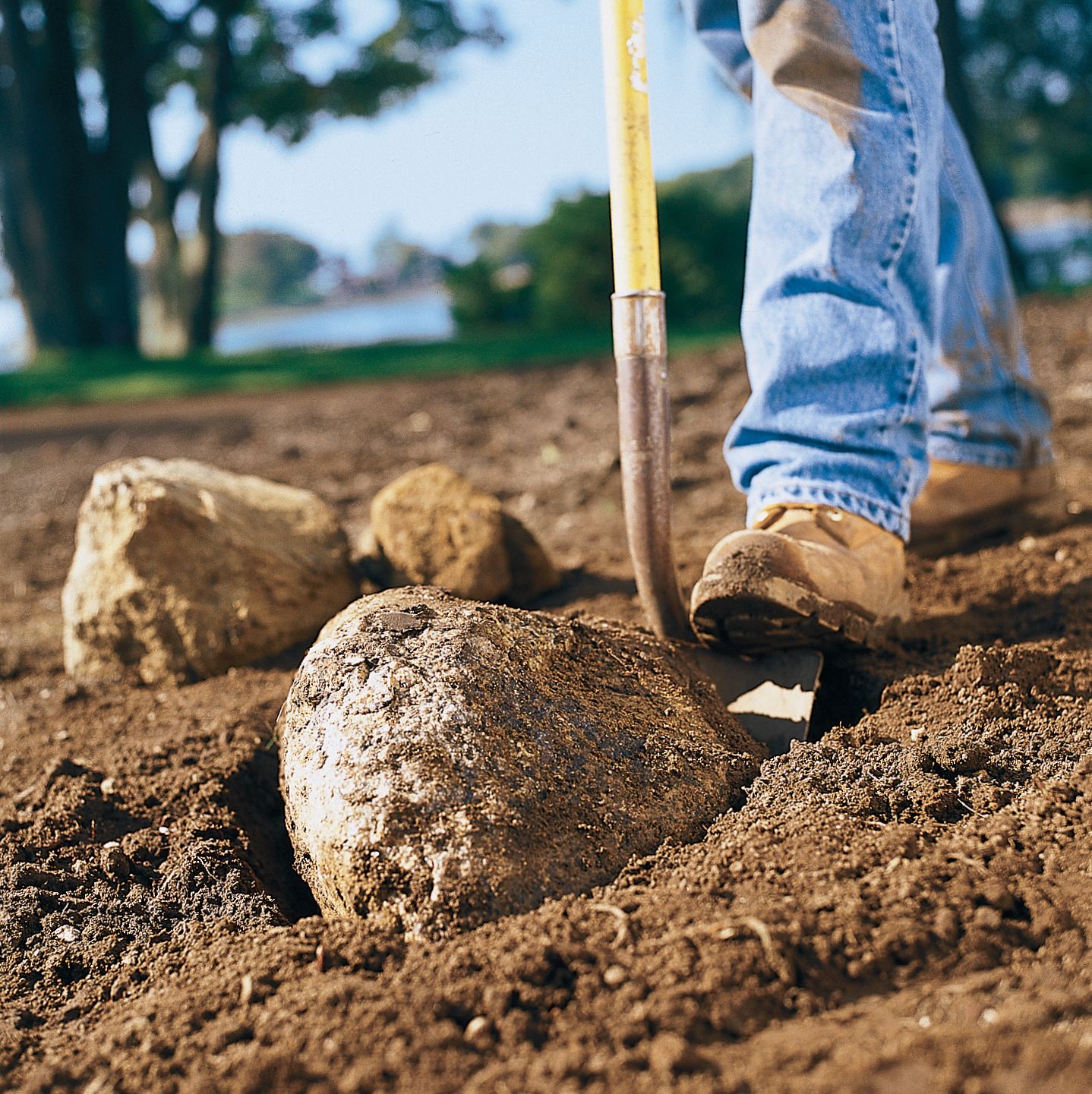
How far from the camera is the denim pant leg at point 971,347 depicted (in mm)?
2697

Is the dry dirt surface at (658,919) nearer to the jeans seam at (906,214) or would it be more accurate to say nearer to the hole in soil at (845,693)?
the hole in soil at (845,693)

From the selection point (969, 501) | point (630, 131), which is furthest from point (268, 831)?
point (969, 501)

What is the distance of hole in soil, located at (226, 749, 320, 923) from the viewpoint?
175cm

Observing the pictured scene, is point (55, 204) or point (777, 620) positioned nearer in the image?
point (777, 620)

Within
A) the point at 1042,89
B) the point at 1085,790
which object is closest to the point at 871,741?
the point at 1085,790

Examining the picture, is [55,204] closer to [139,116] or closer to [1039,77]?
[139,116]

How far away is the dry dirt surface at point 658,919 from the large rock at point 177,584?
0.32ft

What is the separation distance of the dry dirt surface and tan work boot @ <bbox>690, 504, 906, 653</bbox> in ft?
0.43

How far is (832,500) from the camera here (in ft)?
6.82

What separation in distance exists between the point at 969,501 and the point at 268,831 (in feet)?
5.97

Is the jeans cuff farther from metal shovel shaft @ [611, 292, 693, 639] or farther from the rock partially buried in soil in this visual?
the rock partially buried in soil

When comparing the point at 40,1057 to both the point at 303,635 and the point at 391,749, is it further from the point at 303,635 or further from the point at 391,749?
the point at 303,635

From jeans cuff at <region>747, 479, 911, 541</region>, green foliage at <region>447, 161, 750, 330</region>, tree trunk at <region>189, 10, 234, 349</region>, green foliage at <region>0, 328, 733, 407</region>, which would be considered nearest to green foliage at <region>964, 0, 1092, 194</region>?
green foliage at <region>447, 161, 750, 330</region>

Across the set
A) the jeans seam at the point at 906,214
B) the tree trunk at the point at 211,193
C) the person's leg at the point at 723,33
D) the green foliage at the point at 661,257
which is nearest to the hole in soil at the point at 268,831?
the jeans seam at the point at 906,214
